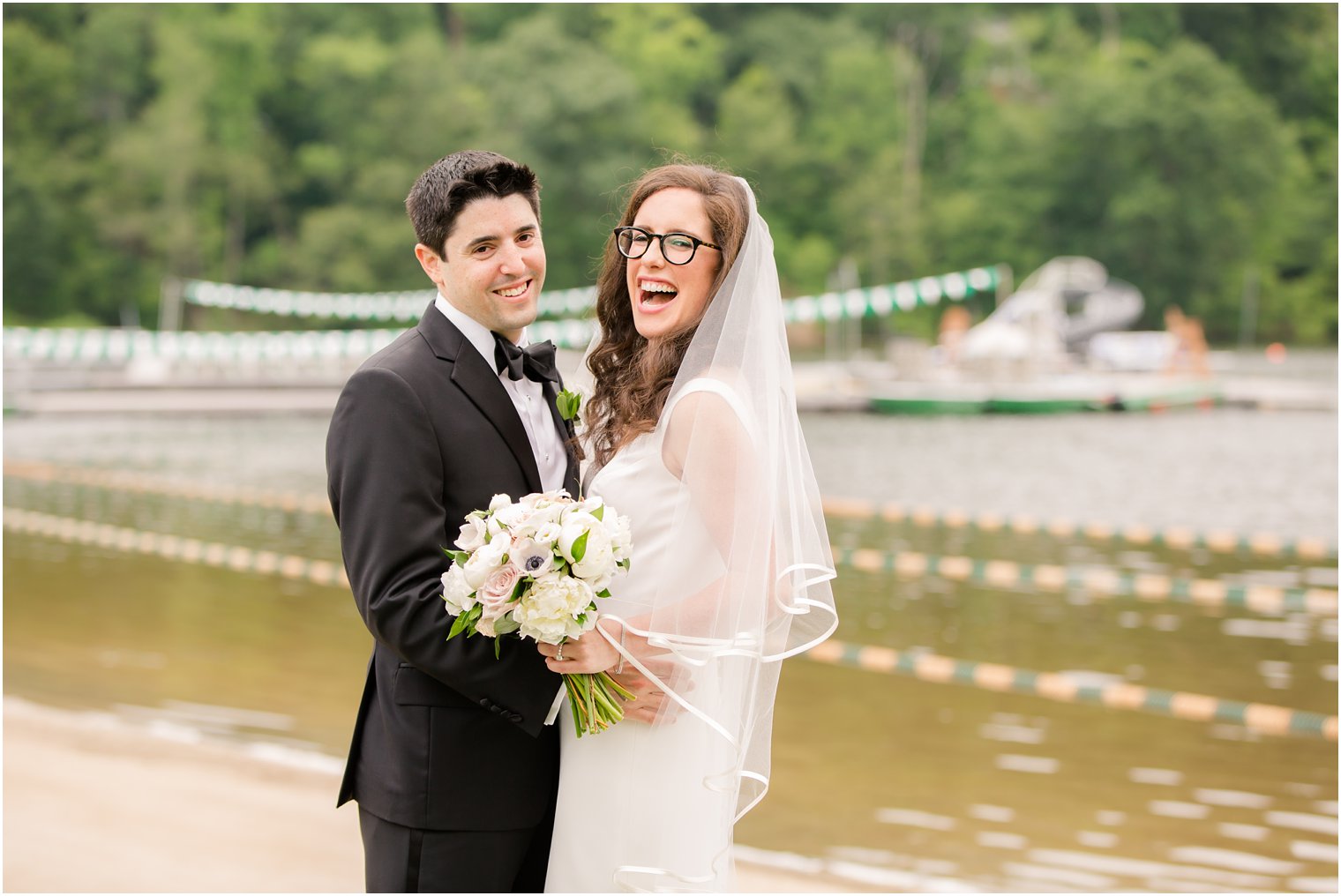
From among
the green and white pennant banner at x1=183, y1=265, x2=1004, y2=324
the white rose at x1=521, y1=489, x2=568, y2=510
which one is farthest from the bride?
the green and white pennant banner at x1=183, y1=265, x2=1004, y2=324

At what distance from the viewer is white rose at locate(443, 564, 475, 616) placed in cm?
223

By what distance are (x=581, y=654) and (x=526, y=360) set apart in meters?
0.60

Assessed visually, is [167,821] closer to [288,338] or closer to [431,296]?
[431,296]

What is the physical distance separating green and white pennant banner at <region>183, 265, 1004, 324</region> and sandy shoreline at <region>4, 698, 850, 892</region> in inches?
961

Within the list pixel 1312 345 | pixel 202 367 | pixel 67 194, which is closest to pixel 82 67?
pixel 67 194

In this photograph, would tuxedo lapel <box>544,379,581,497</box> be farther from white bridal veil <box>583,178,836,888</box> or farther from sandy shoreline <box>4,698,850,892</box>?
sandy shoreline <box>4,698,850,892</box>

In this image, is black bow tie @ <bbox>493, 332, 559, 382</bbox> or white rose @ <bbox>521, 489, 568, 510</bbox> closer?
white rose @ <bbox>521, 489, 568, 510</bbox>

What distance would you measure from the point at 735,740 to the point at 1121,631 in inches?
233

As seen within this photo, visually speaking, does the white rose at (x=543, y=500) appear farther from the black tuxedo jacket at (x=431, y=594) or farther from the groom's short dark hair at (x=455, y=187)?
the groom's short dark hair at (x=455, y=187)

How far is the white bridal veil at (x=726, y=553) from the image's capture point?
243 centimetres

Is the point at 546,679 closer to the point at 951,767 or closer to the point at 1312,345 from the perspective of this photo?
the point at 951,767

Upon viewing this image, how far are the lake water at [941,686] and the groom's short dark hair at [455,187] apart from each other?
101 inches

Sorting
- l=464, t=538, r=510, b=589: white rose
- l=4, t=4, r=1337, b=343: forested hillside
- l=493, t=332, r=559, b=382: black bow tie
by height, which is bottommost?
l=464, t=538, r=510, b=589: white rose

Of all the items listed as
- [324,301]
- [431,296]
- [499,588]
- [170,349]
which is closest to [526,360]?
[499,588]
